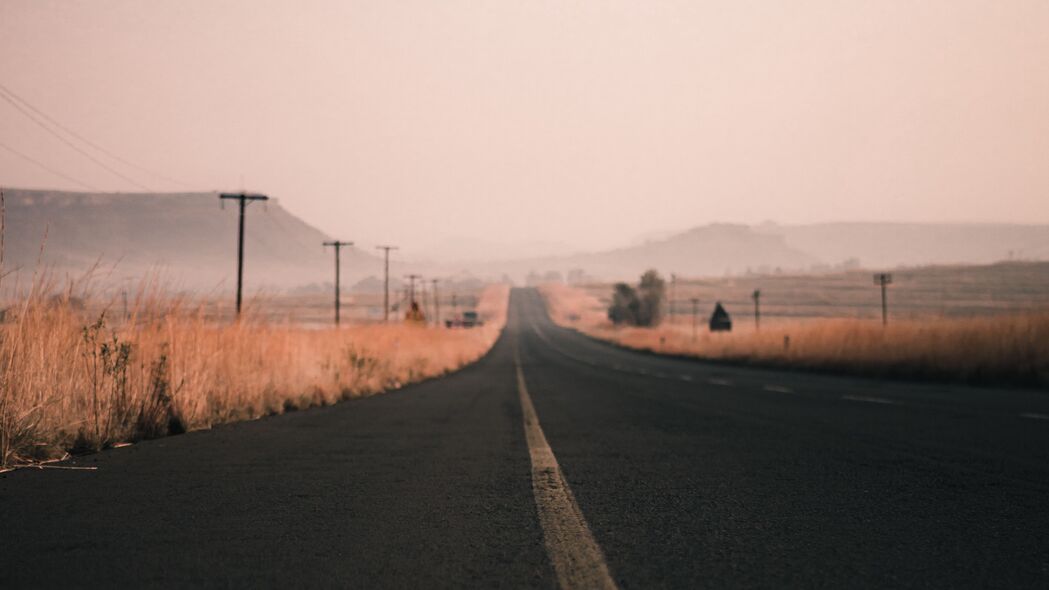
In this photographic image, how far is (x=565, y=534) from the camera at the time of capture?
3.57 metres

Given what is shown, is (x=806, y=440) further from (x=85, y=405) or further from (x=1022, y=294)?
(x=1022, y=294)

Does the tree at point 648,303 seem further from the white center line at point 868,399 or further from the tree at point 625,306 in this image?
the white center line at point 868,399

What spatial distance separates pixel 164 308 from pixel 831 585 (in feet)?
31.8

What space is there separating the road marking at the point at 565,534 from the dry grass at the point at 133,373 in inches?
173

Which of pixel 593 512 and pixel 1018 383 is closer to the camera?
pixel 593 512

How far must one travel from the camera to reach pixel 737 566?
3.08 metres

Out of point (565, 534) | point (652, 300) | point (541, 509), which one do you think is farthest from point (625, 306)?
point (565, 534)

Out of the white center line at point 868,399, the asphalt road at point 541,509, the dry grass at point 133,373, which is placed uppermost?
the dry grass at point 133,373

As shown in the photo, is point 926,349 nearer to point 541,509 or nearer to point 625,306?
point 541,509

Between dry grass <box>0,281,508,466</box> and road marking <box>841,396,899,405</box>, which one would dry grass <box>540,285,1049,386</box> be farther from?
dry grass <box>0,281,508,466</box>

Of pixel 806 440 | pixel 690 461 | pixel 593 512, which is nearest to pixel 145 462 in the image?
pixel 593 512

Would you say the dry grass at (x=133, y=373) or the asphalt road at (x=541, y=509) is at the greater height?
the dry grass at (x=133, y=373)

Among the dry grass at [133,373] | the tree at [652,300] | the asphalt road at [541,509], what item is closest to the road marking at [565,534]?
the asphalt road at [541,509]

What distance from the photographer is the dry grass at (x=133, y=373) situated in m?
6.44
